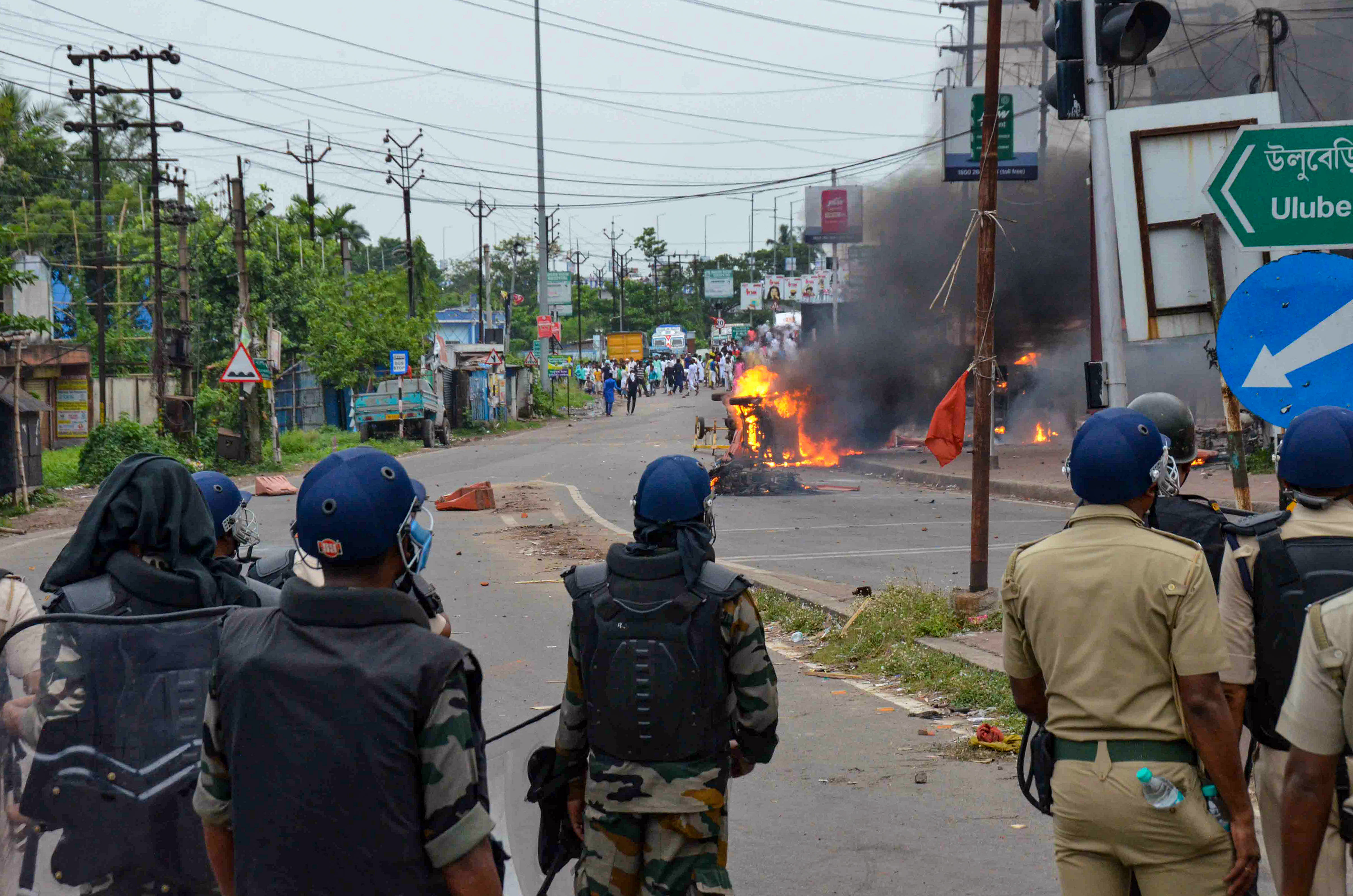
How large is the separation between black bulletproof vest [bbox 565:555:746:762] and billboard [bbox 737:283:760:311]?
8419 centimetres

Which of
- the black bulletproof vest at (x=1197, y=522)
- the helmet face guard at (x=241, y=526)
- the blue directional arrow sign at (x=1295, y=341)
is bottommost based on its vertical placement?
the helmet face guard at (x=241, y=526)

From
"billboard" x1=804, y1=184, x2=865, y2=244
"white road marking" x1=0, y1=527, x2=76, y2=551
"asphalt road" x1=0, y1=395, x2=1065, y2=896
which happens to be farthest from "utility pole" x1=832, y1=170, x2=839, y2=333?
"white road marking" x1=0, y1=527, x2=76, y2=551

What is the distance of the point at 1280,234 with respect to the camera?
4.85 m

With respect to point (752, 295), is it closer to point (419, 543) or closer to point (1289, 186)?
point (1289, 186)

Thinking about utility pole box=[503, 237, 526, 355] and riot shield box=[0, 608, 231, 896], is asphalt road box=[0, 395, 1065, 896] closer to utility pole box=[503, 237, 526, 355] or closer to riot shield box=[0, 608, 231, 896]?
riot shield box=[0, 608, 231, 896]

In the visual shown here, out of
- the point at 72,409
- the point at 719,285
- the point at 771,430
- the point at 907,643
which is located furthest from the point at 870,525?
the point at 719,285

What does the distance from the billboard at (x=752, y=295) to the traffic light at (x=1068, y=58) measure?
Result: 79.5m

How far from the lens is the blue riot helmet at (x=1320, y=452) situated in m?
3.09

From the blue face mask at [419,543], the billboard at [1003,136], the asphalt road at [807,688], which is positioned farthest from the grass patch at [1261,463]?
the blue face mask at [419,543]

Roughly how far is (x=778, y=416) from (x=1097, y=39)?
20311mm

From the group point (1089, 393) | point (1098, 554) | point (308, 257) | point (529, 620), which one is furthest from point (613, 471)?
point (308, 257)

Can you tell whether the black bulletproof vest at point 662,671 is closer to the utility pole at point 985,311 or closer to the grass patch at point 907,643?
the grass patch at point 907,643

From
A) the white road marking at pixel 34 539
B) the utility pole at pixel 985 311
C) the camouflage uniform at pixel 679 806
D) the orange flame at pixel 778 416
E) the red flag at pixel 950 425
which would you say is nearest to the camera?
the camouflage uniform at pixel 679 806

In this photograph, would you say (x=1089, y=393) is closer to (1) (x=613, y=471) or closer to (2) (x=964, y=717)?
(2) (x=964, y=717)
